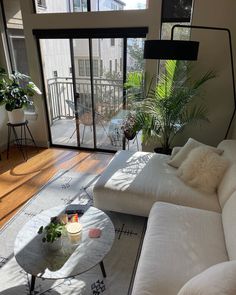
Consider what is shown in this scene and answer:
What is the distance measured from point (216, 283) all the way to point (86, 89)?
3421mm

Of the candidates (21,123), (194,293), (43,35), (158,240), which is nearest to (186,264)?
(158,240)

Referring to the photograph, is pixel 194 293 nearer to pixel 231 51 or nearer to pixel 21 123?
pixel 231 51

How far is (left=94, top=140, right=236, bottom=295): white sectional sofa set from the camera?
4.10 feet

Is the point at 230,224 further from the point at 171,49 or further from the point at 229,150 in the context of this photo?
the point at 171,49

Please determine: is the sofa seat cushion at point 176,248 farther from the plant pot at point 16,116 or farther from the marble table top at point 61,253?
the plant pot at point 16,116

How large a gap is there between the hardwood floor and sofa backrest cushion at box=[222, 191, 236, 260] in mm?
2038

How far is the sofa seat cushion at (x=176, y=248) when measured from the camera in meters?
1.30

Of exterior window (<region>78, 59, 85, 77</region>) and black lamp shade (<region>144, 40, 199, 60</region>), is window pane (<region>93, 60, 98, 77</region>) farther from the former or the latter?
black lamp shade (<region>144, 40, 199, 60</region>)

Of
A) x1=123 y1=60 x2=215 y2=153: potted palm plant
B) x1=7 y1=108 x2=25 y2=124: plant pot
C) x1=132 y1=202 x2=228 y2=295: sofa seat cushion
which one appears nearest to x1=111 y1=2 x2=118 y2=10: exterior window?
x1=123 y1=60 x2=215 y2=153: potted palm plant

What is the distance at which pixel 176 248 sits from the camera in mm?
1524

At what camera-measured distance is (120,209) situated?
2256mm

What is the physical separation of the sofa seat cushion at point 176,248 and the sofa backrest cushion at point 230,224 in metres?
0.05

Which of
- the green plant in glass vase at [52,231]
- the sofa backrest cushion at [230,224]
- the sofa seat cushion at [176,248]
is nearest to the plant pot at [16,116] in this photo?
the green plant in glass vase at [52,231]

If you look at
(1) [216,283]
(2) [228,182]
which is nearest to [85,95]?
(2) [228,182]
